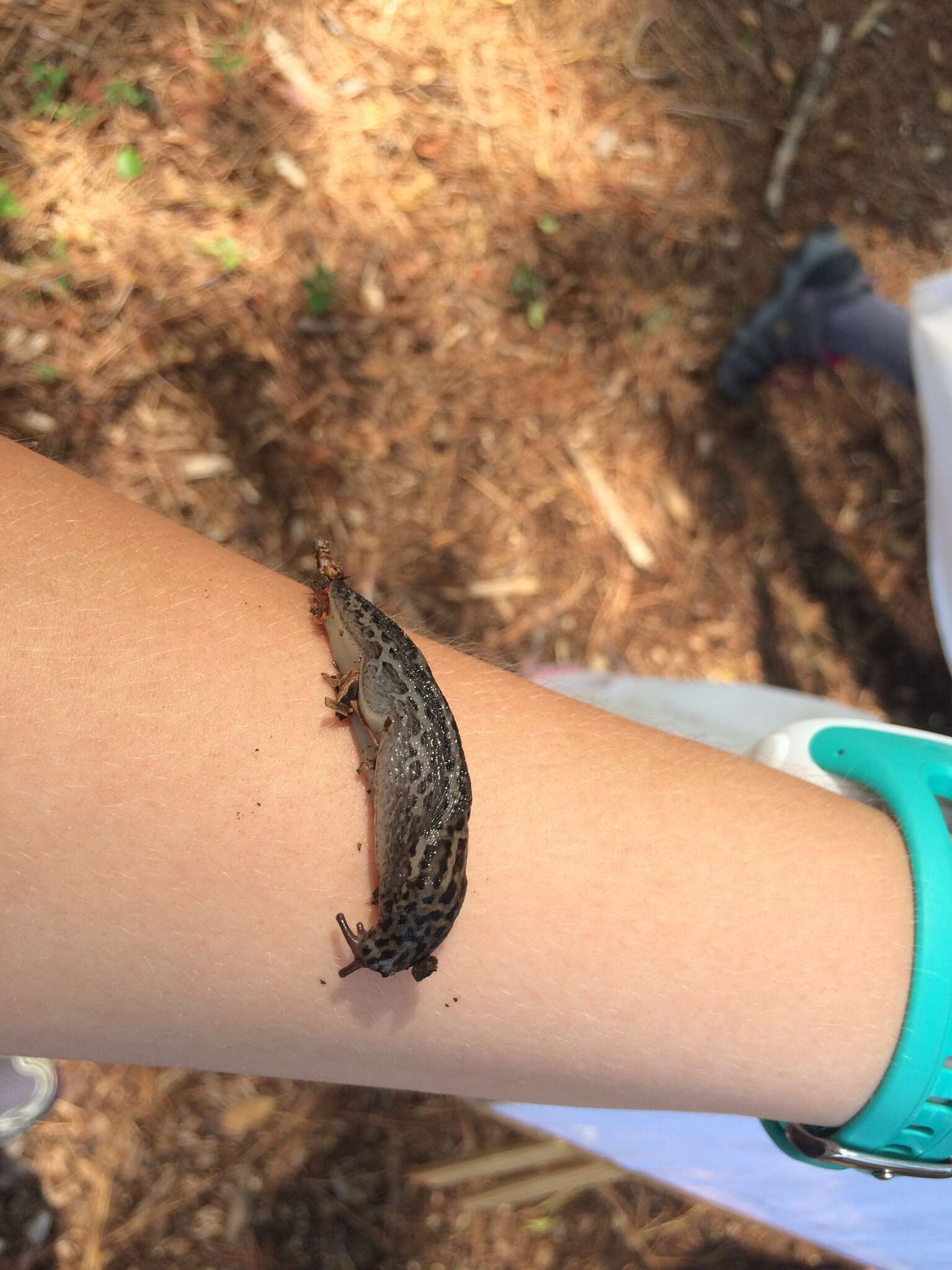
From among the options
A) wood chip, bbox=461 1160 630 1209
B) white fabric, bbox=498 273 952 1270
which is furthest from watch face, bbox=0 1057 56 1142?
wood chip, bbox=461 1160 630 1209

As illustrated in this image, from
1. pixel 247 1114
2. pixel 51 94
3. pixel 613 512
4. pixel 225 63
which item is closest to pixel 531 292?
pixel 613 512

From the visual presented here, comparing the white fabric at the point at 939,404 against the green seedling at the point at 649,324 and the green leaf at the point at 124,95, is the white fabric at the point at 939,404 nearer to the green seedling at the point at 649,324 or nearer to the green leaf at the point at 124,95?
the green seedling at the point at 649,324

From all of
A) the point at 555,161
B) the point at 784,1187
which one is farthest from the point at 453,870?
the point at 555,161

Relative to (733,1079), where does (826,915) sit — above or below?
above

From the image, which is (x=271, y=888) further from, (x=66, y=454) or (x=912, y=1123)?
(x=66, y=454)

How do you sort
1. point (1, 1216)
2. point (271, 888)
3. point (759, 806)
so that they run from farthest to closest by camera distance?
point (1, 1216) < point (759, 806) < point (271, 888)

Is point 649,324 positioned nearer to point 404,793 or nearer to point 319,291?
point 319,291
